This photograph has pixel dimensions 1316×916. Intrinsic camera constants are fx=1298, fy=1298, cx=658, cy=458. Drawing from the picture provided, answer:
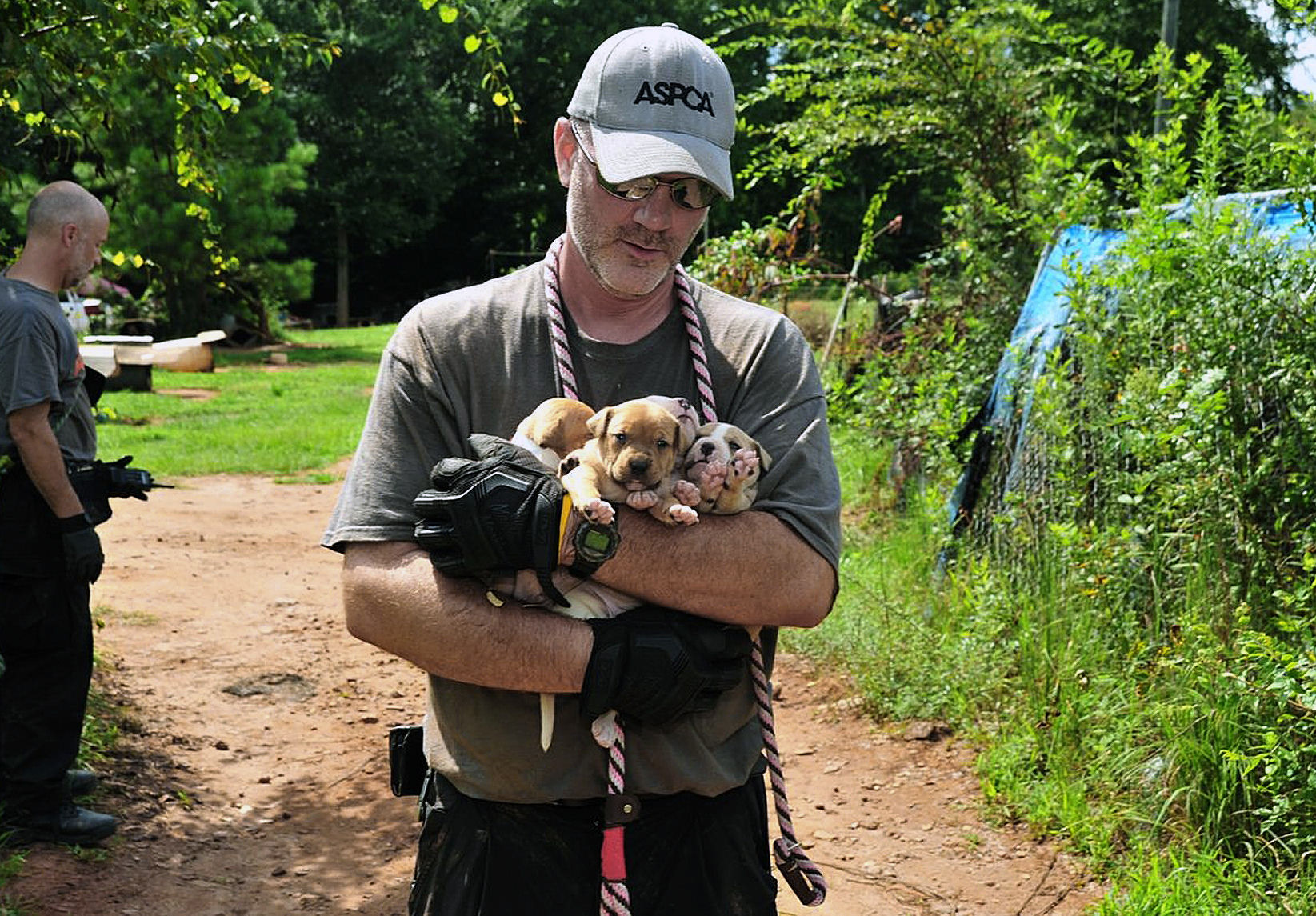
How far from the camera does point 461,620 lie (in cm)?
225

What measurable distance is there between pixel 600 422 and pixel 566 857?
2.72 feet

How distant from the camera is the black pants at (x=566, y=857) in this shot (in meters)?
2.44

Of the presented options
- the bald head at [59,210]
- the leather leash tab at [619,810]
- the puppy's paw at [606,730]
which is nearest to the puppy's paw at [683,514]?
the puppy's paw at [606,730]

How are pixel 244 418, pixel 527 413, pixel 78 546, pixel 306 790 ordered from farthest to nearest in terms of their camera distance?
pixel 244 418, pixel 306 790, pixel 78 546, pixel 527 413

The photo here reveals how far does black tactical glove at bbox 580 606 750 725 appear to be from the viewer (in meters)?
2.21

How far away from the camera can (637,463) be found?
224cm

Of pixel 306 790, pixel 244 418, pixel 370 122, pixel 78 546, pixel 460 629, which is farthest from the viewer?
pixel 370 122

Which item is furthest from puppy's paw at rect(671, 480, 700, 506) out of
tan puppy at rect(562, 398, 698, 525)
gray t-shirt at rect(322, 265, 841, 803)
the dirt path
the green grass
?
the green grass

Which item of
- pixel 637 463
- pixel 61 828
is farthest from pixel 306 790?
pixel 637 463

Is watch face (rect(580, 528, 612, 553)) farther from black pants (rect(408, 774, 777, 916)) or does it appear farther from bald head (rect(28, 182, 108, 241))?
bald head (rect(28, 182, 108, 241))

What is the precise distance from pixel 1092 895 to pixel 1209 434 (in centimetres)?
Answer: 165

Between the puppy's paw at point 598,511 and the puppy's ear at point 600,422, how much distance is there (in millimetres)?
157

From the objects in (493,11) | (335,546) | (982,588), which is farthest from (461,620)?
(493,11)

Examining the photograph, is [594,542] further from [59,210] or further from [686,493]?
[59,210]
